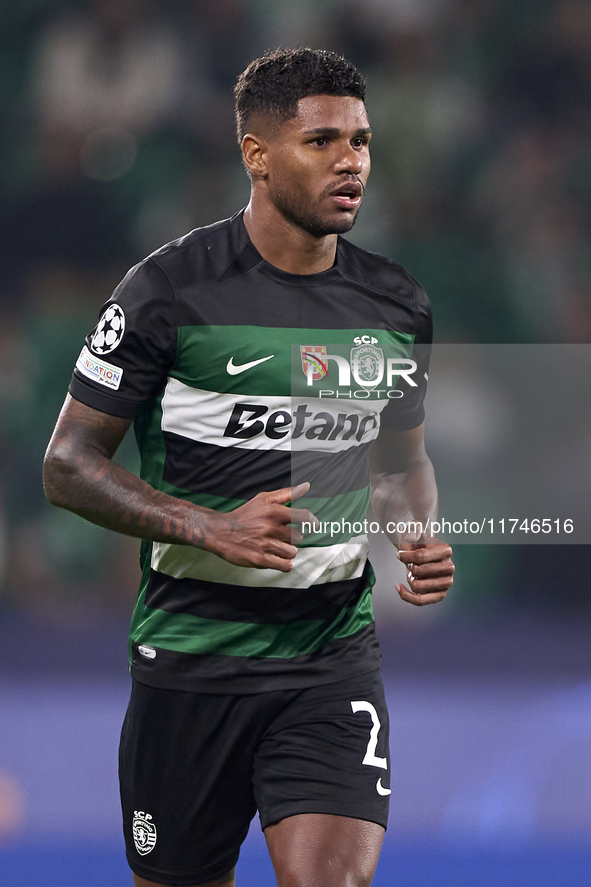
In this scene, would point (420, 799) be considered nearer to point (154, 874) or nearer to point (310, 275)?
point (154, 874)

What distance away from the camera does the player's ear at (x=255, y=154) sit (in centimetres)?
257

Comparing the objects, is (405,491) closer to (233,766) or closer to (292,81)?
(233,766)

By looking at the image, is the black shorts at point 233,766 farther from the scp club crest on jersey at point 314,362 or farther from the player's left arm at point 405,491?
the scp club crest on jersey at point 314,362

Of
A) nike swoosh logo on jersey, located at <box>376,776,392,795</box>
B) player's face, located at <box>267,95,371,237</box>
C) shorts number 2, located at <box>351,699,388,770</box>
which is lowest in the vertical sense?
nike swoosh logo on jersey, located at <box>376,776,392,795</box>

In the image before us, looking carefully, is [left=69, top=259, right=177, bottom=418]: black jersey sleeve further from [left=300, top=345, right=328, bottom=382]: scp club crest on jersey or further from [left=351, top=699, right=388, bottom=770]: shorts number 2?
[left=351, top=699, right=388, bottom=770]: shorts number 2

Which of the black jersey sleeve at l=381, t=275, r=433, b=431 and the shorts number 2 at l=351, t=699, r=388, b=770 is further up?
the black jersey sleeve at l=381, t=275, r=433, b=431

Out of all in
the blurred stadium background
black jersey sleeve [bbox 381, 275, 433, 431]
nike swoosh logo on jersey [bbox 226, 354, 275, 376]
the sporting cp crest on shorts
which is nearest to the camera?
nike swoosh logo on jersey [bbox 226, 354, 275, 376]

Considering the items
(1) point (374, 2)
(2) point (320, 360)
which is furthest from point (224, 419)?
(1) point (374, 2)

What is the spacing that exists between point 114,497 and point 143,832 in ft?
2.50

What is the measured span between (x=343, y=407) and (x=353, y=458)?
12cm

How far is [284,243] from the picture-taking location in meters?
2.56

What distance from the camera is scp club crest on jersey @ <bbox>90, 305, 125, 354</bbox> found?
95.0 inches

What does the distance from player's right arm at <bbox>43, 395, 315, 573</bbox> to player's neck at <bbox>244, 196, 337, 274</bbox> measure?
48 cm

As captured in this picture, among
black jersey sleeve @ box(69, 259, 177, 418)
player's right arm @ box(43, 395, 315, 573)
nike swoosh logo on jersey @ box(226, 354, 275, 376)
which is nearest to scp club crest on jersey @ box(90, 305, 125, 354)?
black jersey sleeve @ box(69, 259, 177, 418)
